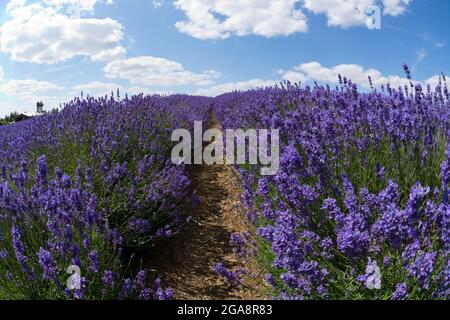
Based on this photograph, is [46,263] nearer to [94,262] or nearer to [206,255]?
[94,262]

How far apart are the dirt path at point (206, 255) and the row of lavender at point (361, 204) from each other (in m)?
0.40

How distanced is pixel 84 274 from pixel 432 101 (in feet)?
10.2

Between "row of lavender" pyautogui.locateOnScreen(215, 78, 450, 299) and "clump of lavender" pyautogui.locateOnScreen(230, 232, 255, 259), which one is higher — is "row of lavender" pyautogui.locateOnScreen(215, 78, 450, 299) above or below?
above

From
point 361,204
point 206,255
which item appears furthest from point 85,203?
point 361,204

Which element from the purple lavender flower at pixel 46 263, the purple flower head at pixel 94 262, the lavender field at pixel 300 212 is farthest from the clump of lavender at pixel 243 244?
the purple lavender flower at pixel 46 263

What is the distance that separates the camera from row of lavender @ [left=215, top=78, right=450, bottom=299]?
1629 millimetres

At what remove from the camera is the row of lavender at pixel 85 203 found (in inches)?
79.6

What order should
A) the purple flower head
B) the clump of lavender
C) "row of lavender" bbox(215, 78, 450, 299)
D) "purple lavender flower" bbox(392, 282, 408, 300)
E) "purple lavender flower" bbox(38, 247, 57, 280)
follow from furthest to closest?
the clump of lavender < the purple flower head < "purple lavender flower" bbox(38, 247, 57, 280) < "row of lavender" bbox(215, 78, 450, 299) < "purple lavender flower" bbox(392, 282, 408, 300)

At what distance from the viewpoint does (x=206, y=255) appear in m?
3.20

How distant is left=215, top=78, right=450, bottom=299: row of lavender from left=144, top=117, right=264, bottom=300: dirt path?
1.32 feet

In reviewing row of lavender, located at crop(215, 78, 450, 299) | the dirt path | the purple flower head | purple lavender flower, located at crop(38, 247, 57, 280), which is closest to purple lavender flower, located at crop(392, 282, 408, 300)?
row of lavender, located at crop(215, 78, 450, 299)

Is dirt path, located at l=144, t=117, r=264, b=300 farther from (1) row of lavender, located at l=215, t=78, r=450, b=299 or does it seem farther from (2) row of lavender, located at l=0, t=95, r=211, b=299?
(1) row of lavender, located at l=215, t=78, r=450, b=299

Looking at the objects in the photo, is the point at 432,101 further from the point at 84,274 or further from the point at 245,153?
the point at 84,274

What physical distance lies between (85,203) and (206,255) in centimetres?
120
